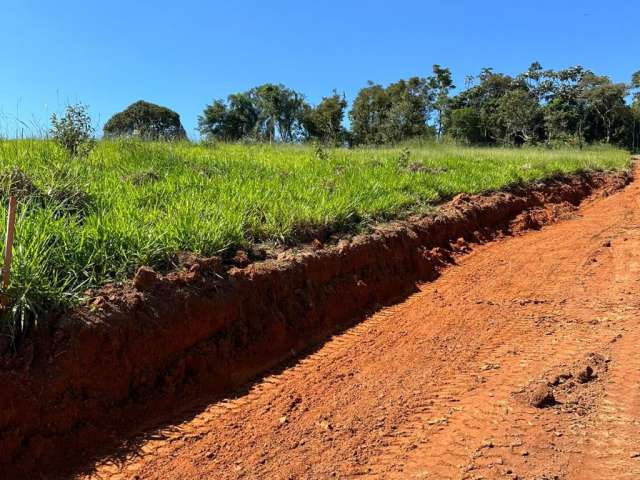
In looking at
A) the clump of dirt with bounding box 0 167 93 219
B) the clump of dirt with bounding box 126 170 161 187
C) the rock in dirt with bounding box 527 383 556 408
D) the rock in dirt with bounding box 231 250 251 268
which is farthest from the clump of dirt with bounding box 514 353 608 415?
the clump of dirt with bounding box 126 170 161 187

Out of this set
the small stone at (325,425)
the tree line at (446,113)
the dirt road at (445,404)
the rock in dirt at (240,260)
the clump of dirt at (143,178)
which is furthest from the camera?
the tree line at (446,113)

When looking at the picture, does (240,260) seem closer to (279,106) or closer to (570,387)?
(570,387)

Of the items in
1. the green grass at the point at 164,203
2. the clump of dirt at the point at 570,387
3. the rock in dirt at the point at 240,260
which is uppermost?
the green grass at the point at 164,203

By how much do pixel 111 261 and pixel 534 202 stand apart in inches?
327

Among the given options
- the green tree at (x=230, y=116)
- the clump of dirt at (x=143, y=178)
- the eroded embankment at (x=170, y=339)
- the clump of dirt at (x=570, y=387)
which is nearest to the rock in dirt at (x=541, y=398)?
the clump of dirt at (x=570, y=387)

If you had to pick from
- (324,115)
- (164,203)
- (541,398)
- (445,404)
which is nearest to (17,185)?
(164,203)

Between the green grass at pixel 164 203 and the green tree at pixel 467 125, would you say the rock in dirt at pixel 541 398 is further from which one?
the green tree at pixel 467 125

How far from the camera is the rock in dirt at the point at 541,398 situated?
10.6ft

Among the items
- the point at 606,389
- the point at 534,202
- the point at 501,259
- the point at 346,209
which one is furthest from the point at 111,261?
the point at 534,202

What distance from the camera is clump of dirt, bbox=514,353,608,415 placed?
3.24m

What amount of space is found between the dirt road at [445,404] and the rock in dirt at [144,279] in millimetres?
907

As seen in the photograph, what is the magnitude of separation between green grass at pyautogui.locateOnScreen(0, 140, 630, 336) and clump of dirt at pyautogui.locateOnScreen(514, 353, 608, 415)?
252cm

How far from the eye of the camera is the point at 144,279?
11.4 ft

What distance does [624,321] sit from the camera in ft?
15.0
